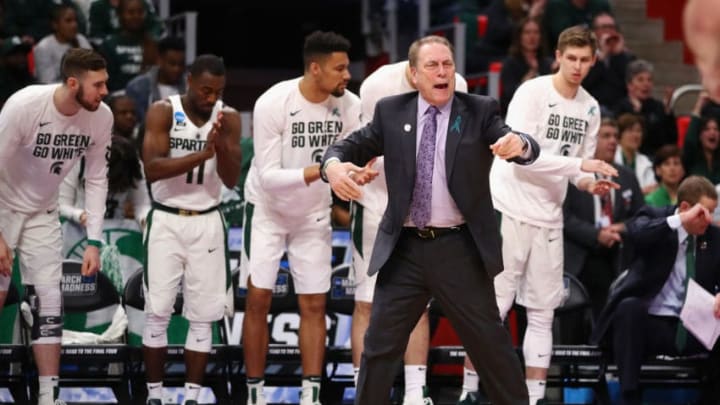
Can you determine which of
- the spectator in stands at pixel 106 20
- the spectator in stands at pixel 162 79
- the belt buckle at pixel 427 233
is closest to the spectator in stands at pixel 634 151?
the spectator in stands at pixel 162 79

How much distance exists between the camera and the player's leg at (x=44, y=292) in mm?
7552

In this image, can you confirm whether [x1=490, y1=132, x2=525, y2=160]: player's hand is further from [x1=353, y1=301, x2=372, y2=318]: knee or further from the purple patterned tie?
[x1=353, y1=301, x2=372, y2=318]: knee

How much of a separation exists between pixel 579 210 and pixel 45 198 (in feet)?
13.1

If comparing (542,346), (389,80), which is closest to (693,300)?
(542,346)

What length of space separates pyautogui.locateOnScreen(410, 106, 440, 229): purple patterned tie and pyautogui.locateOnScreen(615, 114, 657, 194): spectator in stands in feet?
16.2

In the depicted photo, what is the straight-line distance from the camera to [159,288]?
7.71 metres

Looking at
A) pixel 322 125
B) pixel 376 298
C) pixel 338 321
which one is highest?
pixel 322 125

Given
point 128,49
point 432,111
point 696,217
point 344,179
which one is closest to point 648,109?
point 696,217

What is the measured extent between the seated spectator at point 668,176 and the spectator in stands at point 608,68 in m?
1.62

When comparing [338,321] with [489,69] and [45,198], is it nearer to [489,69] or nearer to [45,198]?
[45,198]

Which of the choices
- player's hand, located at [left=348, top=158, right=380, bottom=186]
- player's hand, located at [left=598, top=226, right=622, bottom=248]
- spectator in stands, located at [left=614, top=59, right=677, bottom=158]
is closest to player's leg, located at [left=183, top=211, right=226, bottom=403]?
player's hand, located at [left=348, top=158, right=380, bottom=186]

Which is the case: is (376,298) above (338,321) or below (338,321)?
above

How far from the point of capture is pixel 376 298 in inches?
247

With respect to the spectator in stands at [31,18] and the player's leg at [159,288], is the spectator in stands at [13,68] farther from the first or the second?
the player's leg at [159,288]
